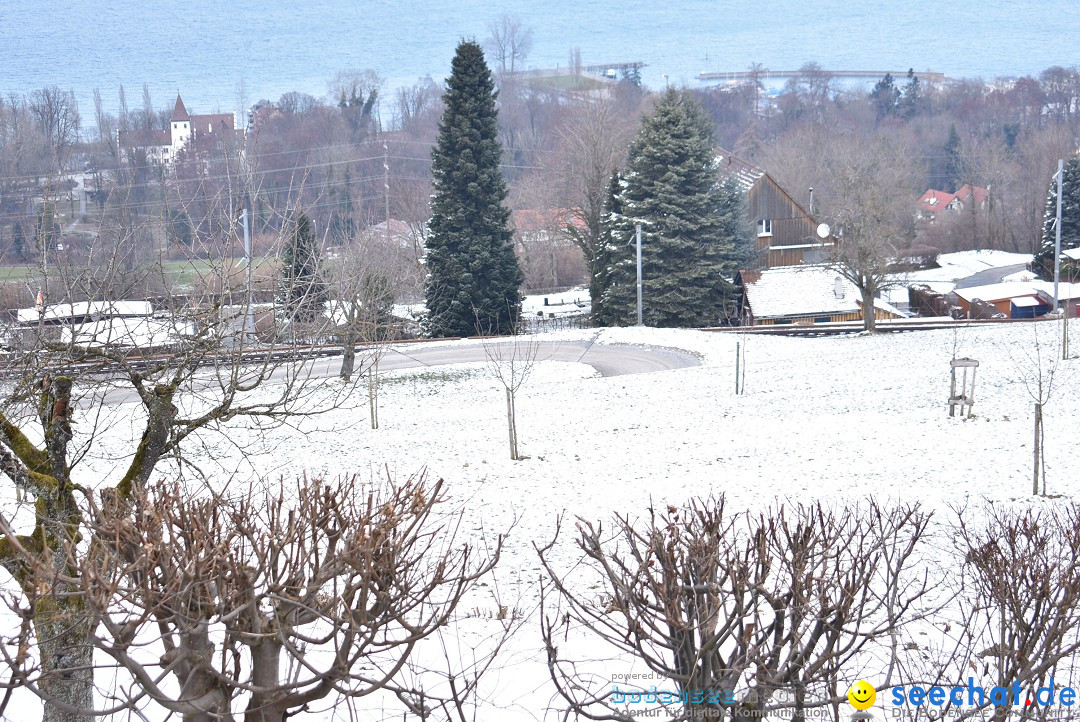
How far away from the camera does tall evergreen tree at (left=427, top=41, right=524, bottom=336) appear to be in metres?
40.2

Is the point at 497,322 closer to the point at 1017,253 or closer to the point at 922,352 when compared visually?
the point at 922,352

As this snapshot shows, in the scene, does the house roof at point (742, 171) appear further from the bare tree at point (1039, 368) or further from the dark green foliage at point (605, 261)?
the bare tree at point (1039, 368)

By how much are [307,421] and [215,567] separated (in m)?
17.4

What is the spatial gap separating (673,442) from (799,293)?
2805 cm

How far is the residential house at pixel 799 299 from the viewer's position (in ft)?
140

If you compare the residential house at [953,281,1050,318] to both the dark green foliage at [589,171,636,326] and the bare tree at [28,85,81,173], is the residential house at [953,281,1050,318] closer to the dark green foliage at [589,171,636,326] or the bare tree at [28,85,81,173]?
the dark green foliage at [589,171,636,326]

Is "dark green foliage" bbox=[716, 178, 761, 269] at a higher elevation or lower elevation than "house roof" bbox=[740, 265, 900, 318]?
higher

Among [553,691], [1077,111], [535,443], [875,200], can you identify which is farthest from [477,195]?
[1077,111]

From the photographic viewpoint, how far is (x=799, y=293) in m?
44.2

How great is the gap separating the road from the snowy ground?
1.24 m

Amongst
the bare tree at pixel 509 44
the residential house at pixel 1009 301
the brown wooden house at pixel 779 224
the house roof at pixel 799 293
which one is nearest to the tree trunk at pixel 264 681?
the house roof at pixel 799 293

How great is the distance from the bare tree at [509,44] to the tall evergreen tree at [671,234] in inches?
5134

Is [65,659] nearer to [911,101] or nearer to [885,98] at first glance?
[911,101]

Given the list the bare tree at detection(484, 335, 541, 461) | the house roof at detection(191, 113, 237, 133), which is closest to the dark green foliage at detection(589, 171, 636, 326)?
the bare tree at detection(484, 335, 541, 461)
